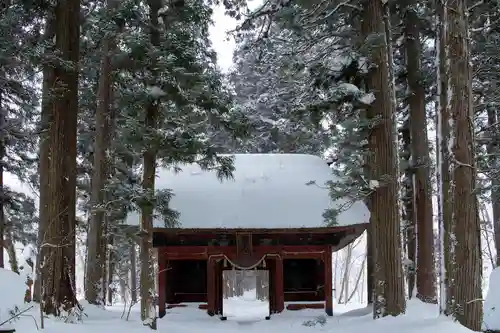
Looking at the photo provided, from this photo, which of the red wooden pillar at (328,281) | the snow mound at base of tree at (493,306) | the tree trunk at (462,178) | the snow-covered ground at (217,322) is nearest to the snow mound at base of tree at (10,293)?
the snow-covered ground at (217,322)

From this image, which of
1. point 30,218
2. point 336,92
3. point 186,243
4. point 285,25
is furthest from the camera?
point 30,218

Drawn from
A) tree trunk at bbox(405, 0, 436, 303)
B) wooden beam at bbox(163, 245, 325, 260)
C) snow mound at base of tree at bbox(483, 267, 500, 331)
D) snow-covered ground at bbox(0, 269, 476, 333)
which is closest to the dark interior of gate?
snow-covered ground at bbox(0, 269, 476, 333)

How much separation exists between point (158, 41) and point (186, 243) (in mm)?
7176

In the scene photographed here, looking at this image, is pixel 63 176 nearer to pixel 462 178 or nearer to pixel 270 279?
pixel 462 178

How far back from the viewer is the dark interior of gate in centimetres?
1752

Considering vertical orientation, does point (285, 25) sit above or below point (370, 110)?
above

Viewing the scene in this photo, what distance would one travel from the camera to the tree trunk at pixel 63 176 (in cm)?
933

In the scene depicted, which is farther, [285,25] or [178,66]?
[285,25]

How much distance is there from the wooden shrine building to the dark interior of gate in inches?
1.4

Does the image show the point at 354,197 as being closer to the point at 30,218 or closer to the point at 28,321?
the point at 28,321

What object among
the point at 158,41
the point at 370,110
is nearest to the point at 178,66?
the point at 158,41

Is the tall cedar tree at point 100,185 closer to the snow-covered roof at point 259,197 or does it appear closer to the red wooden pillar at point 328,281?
the snow-covered roof at point 259,197

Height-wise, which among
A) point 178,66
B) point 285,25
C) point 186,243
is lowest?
point 186,243

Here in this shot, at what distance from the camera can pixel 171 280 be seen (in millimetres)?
17469
